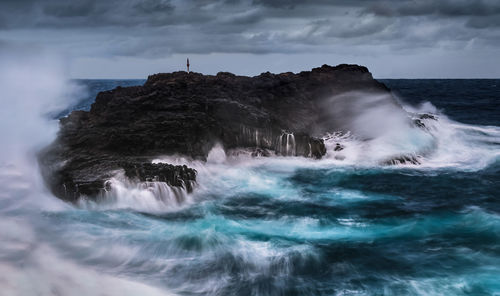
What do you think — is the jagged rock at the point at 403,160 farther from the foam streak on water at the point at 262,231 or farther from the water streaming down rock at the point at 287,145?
the water streaming down rock at the point at 287,145

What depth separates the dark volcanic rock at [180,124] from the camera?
1455cm

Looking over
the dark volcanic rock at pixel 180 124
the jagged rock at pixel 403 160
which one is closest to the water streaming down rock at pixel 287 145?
the dark volcanic rock at pixel 180 124

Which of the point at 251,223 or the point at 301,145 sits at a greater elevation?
the point at 301,145

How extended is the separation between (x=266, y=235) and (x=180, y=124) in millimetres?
7883

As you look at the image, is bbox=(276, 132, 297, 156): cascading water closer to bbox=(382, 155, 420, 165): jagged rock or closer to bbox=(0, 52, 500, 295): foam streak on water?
bbox=(0, 52, 500, 295): foam streak on water

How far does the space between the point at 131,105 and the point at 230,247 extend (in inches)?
439

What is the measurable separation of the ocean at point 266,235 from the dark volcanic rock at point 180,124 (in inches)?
32.1

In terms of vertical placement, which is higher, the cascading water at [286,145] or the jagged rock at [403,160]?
the cascading water at [286,145]

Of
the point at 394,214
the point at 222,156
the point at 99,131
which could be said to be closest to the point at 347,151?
the point at 222,156

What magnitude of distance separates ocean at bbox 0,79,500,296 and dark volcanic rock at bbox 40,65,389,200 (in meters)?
0.82

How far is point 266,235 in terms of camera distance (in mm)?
11883

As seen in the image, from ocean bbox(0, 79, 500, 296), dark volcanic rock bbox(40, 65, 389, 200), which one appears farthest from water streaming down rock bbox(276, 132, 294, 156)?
ocean bbox(0, 79, 500, 296)

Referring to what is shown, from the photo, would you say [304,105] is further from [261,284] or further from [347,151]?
[261,284]

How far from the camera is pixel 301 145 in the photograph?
2003 centimetres
